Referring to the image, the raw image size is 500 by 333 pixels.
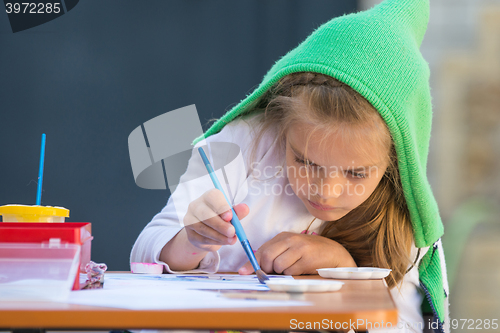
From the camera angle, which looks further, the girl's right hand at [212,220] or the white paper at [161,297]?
the girl's right hand at [212,220]

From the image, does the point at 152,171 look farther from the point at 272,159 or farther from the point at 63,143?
the point at 63,143

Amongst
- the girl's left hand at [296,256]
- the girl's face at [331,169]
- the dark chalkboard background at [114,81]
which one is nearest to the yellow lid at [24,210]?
→ the girl's left hand at [296,256]

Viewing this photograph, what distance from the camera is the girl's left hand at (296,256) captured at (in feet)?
2.15

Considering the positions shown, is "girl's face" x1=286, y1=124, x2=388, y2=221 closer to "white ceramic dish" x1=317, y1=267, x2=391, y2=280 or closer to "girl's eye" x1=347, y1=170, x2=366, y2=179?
"girl's eye" x1=347, y1=170, x2=366, y2=179

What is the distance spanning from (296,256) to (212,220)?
0.14 metres

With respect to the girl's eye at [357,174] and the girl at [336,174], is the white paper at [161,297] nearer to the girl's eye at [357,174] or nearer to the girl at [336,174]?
the girl at [336,174]

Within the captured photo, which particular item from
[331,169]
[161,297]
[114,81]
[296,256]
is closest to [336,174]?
[331,169]

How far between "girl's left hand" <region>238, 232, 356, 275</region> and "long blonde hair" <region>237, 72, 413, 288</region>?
0.12m

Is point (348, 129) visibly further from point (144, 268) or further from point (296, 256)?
point (144, 268)

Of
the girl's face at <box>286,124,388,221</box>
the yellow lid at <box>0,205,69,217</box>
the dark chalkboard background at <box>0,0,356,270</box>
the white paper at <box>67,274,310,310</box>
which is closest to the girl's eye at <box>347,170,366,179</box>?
the girl's face at <box>286,124,388,221</box>

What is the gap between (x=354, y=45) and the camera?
755 mm

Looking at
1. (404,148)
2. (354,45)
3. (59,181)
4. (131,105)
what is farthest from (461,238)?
(59,181)

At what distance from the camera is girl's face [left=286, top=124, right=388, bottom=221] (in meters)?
0.74

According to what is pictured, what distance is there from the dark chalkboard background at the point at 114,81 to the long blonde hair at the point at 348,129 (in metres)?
0.61
